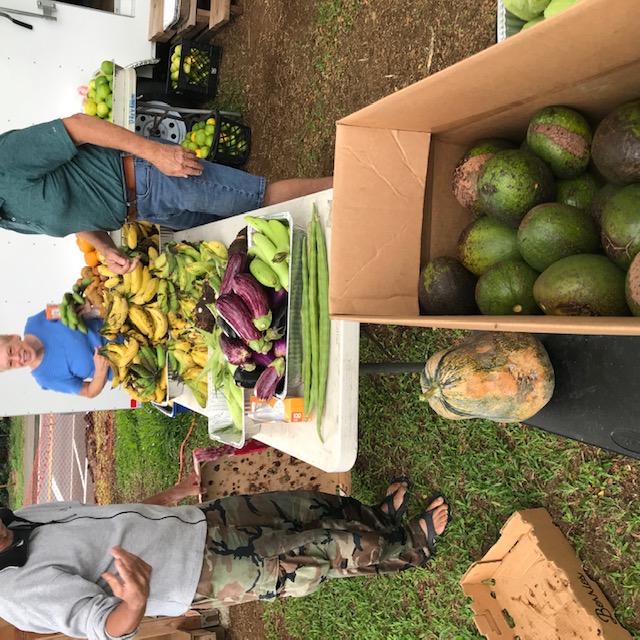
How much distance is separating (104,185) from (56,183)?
9.1 inches

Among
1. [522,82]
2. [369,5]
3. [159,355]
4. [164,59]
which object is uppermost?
[164,59]

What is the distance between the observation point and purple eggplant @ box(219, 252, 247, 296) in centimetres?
221

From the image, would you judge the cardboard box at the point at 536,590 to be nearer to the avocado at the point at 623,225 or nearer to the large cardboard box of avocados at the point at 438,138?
the large cardboard box of avocados at the point at 438,138

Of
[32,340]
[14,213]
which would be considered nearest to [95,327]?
[32,340]

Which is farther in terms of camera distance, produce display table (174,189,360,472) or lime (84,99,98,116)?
lime (84,99,98,116)

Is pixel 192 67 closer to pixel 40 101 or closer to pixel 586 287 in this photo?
pixel 40 101

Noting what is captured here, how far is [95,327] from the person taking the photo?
137 inches

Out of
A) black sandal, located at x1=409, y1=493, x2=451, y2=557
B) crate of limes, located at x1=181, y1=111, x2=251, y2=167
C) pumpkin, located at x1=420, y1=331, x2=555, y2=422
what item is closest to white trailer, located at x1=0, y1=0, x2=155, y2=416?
crate of limes, located at x1=181, y1=111, x2=251, y2=167

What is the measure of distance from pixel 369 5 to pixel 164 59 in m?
2.65

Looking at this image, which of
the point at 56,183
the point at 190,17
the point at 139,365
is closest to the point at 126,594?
the point at 139,365

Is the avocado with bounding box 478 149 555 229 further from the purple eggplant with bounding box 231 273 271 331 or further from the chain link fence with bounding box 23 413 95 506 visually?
the chain link fence with bounding box 23 413 95 506

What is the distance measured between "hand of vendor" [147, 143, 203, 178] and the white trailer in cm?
246

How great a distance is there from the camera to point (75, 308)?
3.52 metres

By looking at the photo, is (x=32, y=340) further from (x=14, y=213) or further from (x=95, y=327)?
(x=14, y=213)
